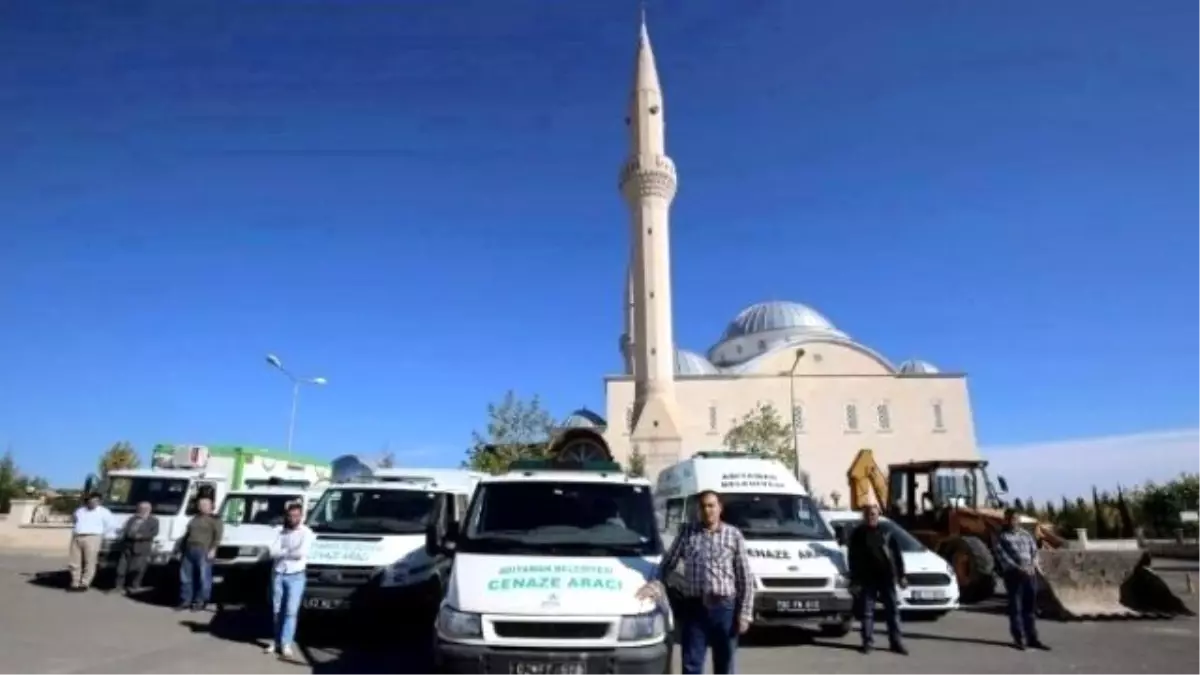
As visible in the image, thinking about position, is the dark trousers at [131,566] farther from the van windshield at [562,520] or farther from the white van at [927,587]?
the white van at [927,587]

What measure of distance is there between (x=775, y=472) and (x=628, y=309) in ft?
183

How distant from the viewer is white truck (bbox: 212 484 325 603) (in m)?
12.9

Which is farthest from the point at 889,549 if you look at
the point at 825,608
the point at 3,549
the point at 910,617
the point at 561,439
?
the point at 3,549

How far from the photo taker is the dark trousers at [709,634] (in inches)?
225

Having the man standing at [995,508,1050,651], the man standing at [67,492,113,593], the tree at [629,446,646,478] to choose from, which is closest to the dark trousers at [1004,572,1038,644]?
the man standing at [995,508,1050,651]

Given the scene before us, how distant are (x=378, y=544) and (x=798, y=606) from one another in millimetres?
5138

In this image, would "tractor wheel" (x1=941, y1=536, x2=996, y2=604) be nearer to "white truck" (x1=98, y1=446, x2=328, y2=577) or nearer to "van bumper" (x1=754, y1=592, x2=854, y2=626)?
"van bumper" (x1=754, y1=592, x2=854, y2=626)

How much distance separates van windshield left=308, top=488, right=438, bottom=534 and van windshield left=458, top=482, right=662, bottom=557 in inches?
138

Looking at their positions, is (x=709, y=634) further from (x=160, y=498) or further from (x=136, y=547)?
(x=160, y=498)

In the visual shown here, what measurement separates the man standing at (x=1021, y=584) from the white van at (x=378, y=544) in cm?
717

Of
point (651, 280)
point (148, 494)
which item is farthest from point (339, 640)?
point (651, 280)

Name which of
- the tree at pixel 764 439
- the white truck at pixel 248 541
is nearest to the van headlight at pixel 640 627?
the white truck at pixel 248 541

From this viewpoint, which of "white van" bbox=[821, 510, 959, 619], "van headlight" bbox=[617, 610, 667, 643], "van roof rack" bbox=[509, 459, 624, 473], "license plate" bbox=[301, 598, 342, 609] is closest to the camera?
"van headlight" bbox=[617, 610, 667, 643]

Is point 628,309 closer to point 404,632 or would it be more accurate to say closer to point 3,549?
point 3,549
